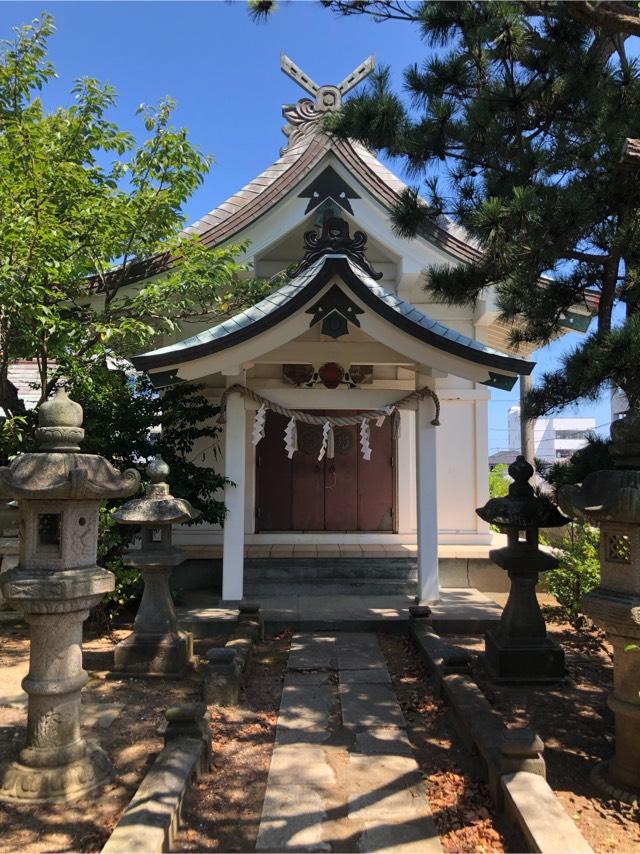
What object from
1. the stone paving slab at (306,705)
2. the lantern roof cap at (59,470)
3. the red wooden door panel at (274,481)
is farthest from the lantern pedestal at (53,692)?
the red wooden door panel at (274,481)

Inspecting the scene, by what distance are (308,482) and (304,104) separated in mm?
8277

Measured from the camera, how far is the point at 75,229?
664cm

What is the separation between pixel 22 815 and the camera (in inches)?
127

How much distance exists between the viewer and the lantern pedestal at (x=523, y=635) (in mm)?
5355

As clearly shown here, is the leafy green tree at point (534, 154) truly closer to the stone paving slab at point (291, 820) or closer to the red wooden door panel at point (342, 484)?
the stone paving slab at point (291, 820)

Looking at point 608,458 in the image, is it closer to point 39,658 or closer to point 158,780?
point 158,780

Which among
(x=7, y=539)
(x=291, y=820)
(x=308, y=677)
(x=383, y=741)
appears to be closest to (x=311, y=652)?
(x=308, y=677)

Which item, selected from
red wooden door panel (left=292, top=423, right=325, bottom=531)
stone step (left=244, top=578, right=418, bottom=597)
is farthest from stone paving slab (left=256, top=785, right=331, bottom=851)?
red wooden door panel (left=292, top=423, right=325, bottom=531)

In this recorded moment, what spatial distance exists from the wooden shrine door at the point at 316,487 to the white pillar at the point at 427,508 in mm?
2328

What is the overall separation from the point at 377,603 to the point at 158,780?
475cm

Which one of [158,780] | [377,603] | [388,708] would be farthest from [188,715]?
[377,603]

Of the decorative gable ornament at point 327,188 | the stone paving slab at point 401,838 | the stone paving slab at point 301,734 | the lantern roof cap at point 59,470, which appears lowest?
the stone paving slab at point 301,734

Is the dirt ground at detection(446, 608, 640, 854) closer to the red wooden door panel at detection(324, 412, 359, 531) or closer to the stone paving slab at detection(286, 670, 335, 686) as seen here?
the stone paving slab at detection(286, 670, 335, 686)

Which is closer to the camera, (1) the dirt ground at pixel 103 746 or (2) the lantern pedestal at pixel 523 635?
(1) the dirt ground at pixel 103 746
